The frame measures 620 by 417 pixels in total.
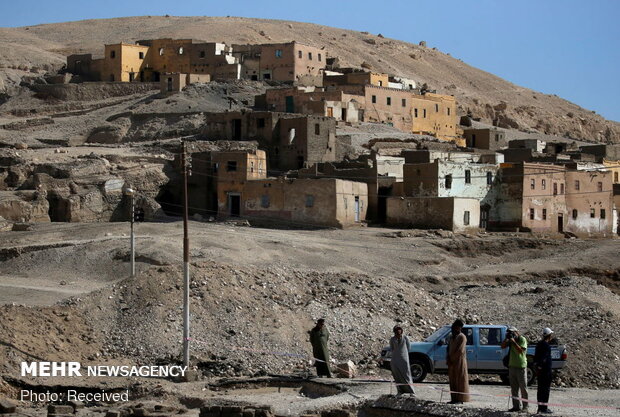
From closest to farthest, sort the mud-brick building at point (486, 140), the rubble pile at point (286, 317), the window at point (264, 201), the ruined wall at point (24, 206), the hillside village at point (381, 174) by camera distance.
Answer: the rubble pile at point (286, 317)
the ruined wall at point (24, 206)
the hillside village at point (381, 174)
the window at point (264, 201)
the mud-brick building at point (486, 140)

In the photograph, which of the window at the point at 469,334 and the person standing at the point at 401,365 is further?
the window at the point at 469,334

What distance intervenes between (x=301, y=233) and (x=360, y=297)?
37.6 feet

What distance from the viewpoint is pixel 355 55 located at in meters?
102

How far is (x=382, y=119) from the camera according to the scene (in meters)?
59.4

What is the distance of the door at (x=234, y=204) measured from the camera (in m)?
41.4

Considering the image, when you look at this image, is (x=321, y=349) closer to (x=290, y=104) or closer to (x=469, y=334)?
(x=469, y=334)

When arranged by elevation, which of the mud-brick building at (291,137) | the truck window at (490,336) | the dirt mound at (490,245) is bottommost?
the truck window at (490,336)

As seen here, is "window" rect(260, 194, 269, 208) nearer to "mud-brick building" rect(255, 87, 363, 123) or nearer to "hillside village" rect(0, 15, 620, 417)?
"hillside village" rect(0, 15, 620, 417)

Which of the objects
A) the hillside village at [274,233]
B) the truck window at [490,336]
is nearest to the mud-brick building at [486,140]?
the hillside village at [274,233]

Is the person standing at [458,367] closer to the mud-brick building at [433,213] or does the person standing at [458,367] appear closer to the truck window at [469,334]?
the truck window at [469,334]

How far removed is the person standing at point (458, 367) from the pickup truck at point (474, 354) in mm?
3473

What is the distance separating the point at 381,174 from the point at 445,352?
24223mm

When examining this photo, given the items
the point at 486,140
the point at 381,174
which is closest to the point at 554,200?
the point at 381,174

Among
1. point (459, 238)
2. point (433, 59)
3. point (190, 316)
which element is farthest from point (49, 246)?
point (433, 59)
